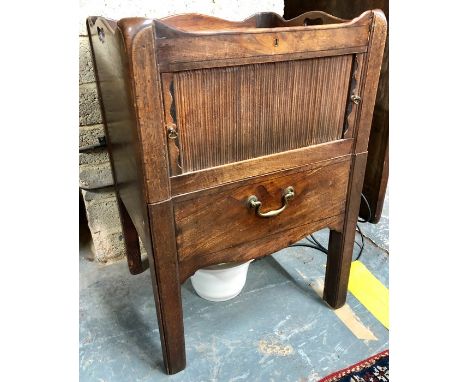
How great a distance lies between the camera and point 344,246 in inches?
41.3

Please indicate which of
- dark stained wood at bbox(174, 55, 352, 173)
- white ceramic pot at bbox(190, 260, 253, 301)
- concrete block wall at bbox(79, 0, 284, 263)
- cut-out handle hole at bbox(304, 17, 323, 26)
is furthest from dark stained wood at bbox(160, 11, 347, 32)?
white ceramic pot at bbox(190, 260, 253, 301)

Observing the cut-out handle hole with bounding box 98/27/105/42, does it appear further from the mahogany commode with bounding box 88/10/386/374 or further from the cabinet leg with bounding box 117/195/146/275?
the cabinet leg with bounding box 117/195/146/275

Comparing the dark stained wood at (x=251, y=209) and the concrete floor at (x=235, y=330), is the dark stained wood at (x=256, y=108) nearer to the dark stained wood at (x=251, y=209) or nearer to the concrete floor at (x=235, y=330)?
the dark stained wood at (x=251, y=209)

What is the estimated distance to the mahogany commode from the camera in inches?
25.4

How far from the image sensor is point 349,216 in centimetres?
100

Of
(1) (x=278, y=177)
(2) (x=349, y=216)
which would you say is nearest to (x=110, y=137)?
(1) (x=278, y=177)

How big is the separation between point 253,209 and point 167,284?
25 centimetres

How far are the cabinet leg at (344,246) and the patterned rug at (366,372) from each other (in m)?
0.20

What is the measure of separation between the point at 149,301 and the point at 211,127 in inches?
29.3

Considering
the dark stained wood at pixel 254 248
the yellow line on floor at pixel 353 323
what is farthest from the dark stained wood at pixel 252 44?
the yellow line on floor at pixel 353 323

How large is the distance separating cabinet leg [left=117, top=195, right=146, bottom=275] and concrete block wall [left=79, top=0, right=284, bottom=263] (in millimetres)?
103

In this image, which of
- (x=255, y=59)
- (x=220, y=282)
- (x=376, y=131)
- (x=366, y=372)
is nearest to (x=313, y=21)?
(x=255, y=59)

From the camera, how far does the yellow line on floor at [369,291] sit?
1.17 m

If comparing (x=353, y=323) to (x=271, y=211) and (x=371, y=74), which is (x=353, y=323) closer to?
(x=271, y=211)
